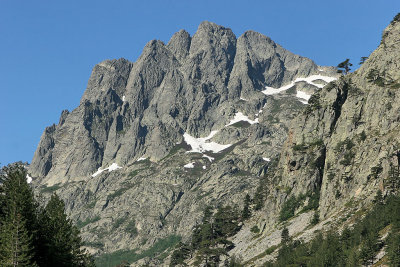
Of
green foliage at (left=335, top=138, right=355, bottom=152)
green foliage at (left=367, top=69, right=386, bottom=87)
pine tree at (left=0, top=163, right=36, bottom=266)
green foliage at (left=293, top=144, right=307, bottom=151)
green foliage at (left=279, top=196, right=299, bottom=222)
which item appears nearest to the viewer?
pine tree at (left=0, top=163, right=36, bottom=266)

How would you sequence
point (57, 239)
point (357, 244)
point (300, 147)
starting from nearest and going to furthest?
point (57, 239)
point (357, 244)
point (300, 147)

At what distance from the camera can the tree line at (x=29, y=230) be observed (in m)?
74.2

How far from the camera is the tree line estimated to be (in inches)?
2923

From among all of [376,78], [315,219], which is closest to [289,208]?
[315,219]

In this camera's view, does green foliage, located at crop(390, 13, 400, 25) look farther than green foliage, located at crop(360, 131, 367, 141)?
Yes

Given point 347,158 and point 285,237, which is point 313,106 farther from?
point 285,237

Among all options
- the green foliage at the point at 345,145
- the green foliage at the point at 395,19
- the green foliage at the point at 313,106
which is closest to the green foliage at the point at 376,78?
the green foliage at the point at 345,145

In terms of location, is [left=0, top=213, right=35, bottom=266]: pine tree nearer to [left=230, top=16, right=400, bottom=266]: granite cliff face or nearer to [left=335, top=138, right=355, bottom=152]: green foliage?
[left=230, top=16, right=400, bottom=266]: granite cliff face

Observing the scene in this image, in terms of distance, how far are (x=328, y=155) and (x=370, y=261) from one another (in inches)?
2695

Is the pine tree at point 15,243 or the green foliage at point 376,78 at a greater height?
the green foliage at point 376,78

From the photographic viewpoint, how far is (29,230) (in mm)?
81812

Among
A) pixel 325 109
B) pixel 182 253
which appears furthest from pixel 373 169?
pixel 182 253

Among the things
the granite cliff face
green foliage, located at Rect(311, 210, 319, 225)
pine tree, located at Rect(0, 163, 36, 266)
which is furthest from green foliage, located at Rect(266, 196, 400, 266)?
pine tree, located at Rect(0, 163, 36, 266)

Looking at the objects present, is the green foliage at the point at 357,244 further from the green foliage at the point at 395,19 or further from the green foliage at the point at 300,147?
the green foliage at the point at 395,19
